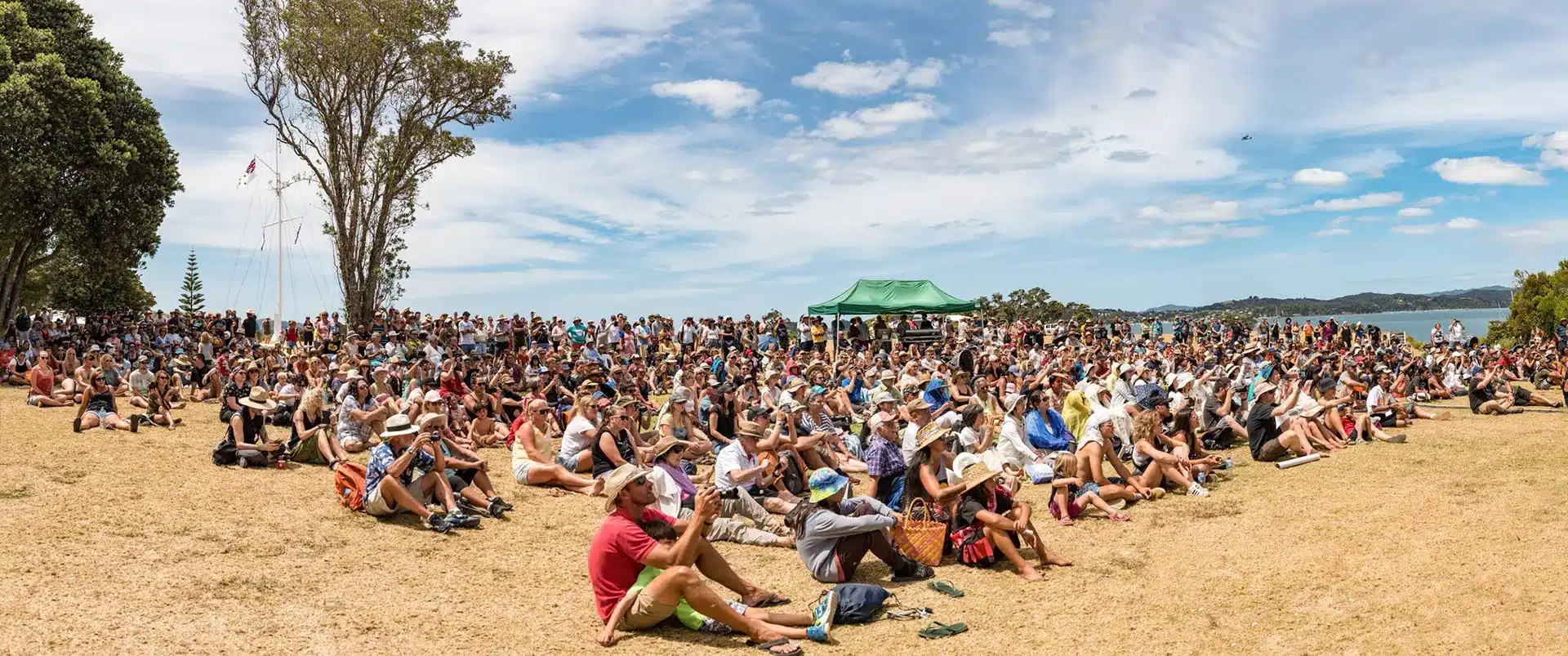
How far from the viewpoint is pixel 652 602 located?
6254 millimetres

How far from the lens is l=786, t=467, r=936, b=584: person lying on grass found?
7.53 metres

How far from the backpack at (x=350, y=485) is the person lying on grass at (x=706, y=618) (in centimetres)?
415

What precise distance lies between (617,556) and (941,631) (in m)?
2.23

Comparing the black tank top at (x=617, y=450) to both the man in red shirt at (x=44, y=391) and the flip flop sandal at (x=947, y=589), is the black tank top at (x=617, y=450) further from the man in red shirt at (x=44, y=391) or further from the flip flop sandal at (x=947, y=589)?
the man in red shirt at (x=44, y=391)

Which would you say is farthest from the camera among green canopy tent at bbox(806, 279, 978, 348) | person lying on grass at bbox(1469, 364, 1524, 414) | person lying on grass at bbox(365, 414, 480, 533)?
green canopy tent at bbox(806, 279, 978, 348)

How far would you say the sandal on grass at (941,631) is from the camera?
21.4 ft

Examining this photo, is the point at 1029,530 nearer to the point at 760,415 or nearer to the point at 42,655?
the point at 760,415

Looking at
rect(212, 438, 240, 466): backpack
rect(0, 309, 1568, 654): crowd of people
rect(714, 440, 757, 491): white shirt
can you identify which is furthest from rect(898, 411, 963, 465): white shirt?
rect(212, 438, 240, 466): backpack

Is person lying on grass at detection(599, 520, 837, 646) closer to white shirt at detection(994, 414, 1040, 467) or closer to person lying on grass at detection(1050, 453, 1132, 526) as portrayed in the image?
person lying on grass at detection(1050, 453, 1132, 526)

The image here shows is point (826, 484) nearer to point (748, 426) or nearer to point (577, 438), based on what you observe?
point (748, 426)

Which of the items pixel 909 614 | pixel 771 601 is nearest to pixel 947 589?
pixel 909 614

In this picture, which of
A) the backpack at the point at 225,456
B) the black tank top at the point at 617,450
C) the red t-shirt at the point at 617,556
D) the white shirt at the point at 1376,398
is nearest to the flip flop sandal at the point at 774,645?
the red t-shirt at the point at 617,556

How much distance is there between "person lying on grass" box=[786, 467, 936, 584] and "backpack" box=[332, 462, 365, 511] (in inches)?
180

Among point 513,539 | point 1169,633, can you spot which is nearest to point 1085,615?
point 1169,633
